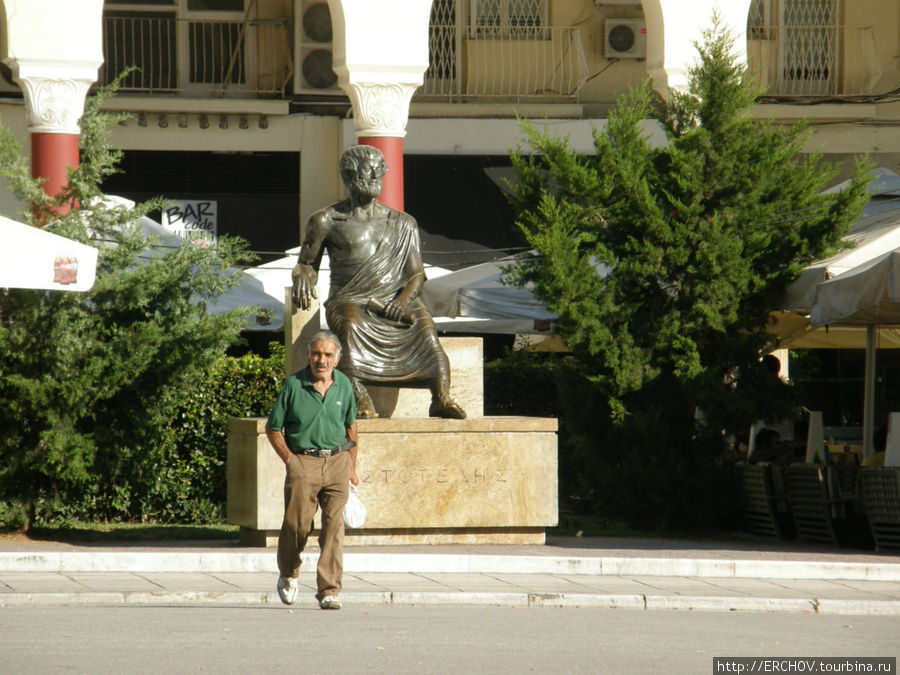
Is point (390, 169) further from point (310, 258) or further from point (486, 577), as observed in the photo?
point (486, 577)

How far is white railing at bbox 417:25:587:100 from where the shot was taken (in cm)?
2252

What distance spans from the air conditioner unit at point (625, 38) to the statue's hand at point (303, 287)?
12612 mm

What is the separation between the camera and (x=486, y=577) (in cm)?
998

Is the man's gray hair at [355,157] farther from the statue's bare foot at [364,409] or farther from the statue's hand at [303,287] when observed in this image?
the statue's bare foot at [364,409]

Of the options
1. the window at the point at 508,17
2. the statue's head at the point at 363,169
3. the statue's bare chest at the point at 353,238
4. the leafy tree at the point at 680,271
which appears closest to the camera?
the statue's head at the point at 363,169

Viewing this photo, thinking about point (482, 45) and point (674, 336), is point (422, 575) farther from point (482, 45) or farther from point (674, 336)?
point (482, 45)

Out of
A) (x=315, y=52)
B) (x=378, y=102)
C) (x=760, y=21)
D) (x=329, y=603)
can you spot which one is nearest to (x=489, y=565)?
(x=329, y=603)

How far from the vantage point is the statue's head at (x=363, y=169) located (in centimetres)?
1135

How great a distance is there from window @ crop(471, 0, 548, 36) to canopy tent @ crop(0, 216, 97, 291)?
13522mm

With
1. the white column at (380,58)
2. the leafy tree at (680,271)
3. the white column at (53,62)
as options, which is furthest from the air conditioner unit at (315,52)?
the leafy tree at (680,271)

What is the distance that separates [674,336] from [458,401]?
6.74ft

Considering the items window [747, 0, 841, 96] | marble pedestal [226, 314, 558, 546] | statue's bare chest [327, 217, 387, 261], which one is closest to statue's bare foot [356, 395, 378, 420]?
marble pedestal [226, 314, 558, 546]

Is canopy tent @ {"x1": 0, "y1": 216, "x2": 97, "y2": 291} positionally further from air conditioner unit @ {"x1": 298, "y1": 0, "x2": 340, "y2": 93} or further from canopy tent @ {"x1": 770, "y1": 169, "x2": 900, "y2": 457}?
air conditioner unit @ {"x1": 298, "y1": 0, "x2": 340, "y2": 93}

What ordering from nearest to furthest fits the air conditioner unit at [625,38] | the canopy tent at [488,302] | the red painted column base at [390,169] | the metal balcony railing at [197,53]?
the canopy tent at [488,302] < the red painted column base at [390,169] < the metal balcony railing at [197,53] < the air conditioner unit at [625,38]
